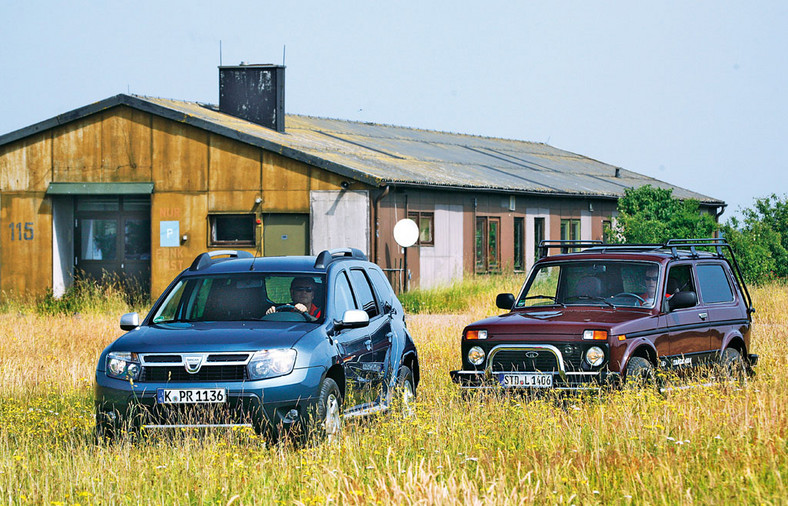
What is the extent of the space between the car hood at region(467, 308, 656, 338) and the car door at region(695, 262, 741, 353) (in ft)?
4.07

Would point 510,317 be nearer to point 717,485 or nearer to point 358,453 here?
point 358,453

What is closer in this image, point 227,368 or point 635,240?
point 227,368

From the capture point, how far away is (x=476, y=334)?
36.2 ft

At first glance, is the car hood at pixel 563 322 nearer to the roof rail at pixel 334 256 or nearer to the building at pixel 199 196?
the roof rail at pixel 334 256

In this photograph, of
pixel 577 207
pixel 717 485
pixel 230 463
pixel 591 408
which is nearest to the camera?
pixel 717 485

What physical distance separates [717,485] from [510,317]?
5.10 meters

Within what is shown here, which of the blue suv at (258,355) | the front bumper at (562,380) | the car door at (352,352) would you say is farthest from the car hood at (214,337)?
the front bumper at (562,380)

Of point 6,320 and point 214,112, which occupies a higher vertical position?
point 214,112

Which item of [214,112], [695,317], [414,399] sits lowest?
[414,399]

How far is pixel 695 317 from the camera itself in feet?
38.4

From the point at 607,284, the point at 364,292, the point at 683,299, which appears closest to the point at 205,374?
the point at 364,292

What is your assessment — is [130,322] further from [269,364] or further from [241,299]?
[269,364]

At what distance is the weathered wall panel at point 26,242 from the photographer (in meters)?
29.3

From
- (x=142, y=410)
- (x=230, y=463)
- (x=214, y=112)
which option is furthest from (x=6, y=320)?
(x=230, y=463)
